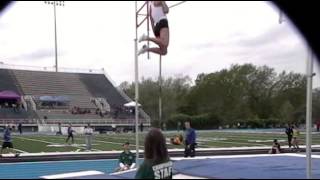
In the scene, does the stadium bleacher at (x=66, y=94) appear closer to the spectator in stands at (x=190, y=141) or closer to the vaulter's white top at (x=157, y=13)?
the spectator in stands at (x=190, y=141)

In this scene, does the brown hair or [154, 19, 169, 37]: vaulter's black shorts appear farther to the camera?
[154, 19, 169, 37]: vaulter's black shorts

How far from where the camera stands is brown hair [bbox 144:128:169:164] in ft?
22.1

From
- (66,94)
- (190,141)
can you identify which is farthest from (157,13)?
(66,94)

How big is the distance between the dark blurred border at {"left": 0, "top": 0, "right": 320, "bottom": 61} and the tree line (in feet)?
199

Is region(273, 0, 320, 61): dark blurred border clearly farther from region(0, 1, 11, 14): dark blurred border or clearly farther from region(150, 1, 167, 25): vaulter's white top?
region(0, 1, 11, 14): dark blurred border

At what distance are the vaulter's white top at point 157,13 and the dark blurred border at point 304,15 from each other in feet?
6.41

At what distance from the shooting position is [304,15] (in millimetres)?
7645

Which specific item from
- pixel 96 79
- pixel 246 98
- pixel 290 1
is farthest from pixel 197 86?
pixel 290 1

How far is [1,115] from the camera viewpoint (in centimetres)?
5116

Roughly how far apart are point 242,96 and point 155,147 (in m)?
71.9

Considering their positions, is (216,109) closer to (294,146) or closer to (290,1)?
(294,146)

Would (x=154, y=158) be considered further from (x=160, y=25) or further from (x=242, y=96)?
(x=242, y=96)

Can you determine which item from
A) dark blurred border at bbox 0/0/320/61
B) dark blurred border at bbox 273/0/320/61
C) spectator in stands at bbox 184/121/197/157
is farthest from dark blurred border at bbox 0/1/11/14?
spectator in stands at bbox 184/121/197/157

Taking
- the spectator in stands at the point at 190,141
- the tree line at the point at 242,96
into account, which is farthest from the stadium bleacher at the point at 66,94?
the spectator in stands at the point at 190,141
